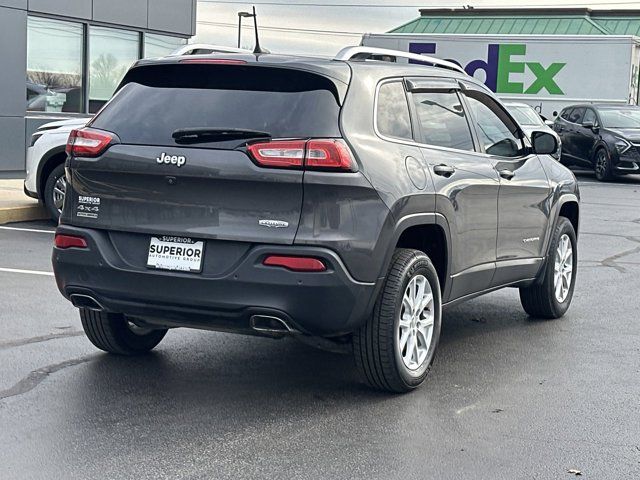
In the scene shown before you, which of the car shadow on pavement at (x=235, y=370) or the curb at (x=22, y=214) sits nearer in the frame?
the car shadow on pavement at (x=235, y=370)

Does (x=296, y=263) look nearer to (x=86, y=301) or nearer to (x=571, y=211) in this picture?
(x=86, y=301)

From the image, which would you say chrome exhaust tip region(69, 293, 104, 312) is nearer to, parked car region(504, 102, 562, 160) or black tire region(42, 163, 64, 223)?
black tire region(42, 163, 64, 223)

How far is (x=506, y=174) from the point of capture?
725cm

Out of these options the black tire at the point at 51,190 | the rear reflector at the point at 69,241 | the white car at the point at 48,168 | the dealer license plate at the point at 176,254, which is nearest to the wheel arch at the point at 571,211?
the dealer license plate at the point at 176,254

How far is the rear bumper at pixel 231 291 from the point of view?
536cm

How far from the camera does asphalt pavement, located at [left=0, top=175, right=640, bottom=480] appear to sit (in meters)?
4.81

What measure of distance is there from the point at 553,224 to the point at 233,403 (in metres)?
3.38

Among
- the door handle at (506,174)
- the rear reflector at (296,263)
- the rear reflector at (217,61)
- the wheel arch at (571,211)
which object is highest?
the rear reflector at (217,61)

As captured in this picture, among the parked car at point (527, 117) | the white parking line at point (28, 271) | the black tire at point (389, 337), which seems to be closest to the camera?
the black tire at point (389, 337)

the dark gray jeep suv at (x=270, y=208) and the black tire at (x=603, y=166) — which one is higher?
the dark gray jeep suv at (x=270, y=208)

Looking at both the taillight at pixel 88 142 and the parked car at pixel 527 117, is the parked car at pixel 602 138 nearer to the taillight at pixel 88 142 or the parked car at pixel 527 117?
the parked car at pixel 527 117

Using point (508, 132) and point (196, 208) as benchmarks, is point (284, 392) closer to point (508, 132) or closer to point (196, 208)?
point (196, 208)

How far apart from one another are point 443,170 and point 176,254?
173 cm

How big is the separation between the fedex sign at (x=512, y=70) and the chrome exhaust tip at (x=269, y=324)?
1068 inches
